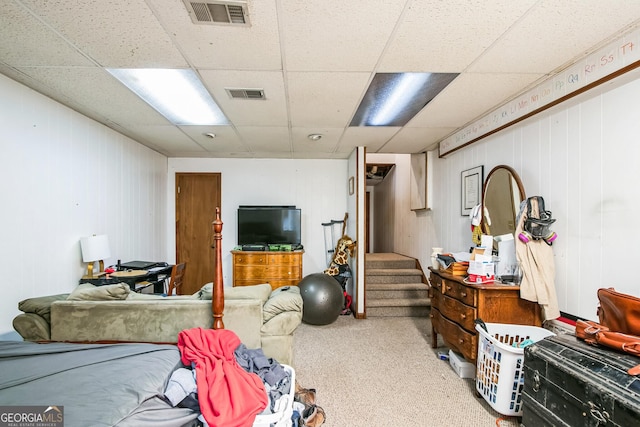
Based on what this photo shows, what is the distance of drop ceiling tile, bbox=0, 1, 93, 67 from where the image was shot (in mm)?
1542

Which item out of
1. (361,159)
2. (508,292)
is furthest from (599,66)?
(361,159)

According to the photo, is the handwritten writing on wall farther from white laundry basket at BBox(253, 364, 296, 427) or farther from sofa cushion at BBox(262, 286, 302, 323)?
white laundry basket at BBox(253, 364, 296, 427)

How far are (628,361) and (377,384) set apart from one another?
A: 1636mm

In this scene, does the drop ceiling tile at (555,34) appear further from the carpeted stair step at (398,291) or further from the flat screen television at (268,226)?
the flat screen television at (268,226)

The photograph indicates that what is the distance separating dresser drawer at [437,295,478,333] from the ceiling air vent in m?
2.54

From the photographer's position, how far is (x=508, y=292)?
89.7 inches

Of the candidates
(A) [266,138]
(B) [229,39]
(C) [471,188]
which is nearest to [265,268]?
(A) [266,138]

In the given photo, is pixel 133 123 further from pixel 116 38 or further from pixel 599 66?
pixel 599 66

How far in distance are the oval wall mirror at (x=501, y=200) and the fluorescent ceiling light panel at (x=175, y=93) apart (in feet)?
9.05

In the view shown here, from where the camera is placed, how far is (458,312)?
8.20 feet

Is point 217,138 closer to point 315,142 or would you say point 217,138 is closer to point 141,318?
point 315,142

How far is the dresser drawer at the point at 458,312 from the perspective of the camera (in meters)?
2.33

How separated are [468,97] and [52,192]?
375cm

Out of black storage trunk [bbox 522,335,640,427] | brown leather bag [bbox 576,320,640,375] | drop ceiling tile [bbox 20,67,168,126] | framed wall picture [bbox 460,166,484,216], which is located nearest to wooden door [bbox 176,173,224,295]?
drop ceiling tile [bbox 20,67,168,126]
